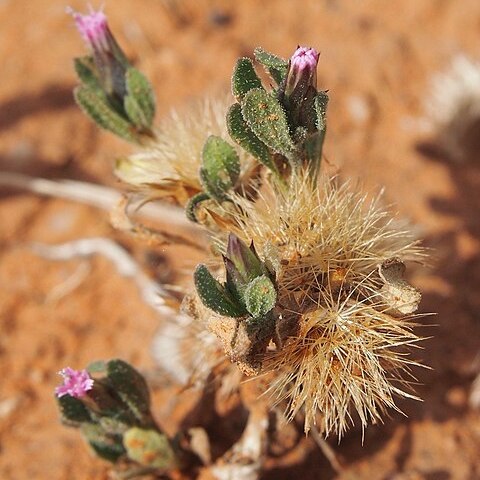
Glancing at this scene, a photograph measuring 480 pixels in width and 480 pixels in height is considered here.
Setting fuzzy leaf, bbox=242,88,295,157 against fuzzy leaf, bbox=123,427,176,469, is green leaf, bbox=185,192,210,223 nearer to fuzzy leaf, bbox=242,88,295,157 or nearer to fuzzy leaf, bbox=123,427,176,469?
fuzzy leaf, bbox=242,88,295,157

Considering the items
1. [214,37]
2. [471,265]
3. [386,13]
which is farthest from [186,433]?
[386,13]

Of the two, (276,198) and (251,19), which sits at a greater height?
(251,19)

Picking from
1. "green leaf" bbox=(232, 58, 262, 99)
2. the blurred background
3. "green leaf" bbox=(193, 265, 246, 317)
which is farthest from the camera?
the blurred background

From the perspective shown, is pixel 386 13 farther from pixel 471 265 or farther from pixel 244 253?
pixel 244 253

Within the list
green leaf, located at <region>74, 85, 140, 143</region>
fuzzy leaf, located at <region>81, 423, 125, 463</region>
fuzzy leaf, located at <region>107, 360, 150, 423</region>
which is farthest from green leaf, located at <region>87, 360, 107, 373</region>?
green leaf, located at <region>74, 85, 140, 143</region>

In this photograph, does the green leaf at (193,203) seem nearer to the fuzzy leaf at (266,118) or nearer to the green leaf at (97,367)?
the fuzzy leaf at (266,118)

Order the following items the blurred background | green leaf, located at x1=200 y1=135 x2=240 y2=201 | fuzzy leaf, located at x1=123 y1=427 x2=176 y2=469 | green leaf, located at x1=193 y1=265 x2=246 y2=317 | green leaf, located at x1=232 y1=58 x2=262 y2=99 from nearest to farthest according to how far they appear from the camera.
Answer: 1. green leaf, located at x1=193 y1=265 x2=246 y2=317
2. green leaf, located at x1=232 y1=58 x2=262 y2=99
3. green leaf, located at x1=200 y1=135 x2=240 y2=201
4. fuzzy leaf, located at x1=123 y1=427 x2=176 y2=469
5. the blurred background

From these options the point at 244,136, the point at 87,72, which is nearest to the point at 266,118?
the point at 244,136
